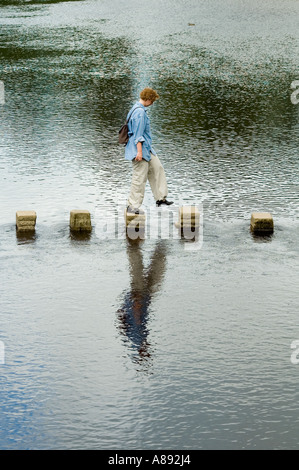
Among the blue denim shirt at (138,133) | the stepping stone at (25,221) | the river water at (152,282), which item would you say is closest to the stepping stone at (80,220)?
the river water at (152,282)

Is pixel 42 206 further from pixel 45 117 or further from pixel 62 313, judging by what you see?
pixel 45 117

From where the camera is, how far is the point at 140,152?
36.4 ft

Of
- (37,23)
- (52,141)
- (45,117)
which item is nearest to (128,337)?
(52,141)

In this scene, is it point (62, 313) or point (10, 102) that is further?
point (10, 102)

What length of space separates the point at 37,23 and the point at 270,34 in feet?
28.7

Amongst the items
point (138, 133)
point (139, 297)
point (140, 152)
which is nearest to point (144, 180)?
point (140, 152)

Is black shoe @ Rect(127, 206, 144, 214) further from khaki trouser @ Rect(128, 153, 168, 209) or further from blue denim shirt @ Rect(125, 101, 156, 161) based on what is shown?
blue denim shirt @ Rect(125, 101, 156, 161)

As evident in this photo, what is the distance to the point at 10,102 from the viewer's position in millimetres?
19906

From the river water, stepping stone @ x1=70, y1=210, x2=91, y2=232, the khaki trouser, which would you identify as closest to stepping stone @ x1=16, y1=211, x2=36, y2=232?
the river water

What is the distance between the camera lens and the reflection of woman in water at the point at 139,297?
7.65 metres

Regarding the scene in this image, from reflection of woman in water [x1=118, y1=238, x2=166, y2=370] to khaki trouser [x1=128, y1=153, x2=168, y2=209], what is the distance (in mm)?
855

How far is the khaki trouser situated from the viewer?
1123 cm

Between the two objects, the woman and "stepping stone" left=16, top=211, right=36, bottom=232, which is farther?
the woman

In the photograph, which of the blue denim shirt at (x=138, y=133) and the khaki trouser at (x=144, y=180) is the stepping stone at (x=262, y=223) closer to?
the khaki trouser at (x=144, y=180)
